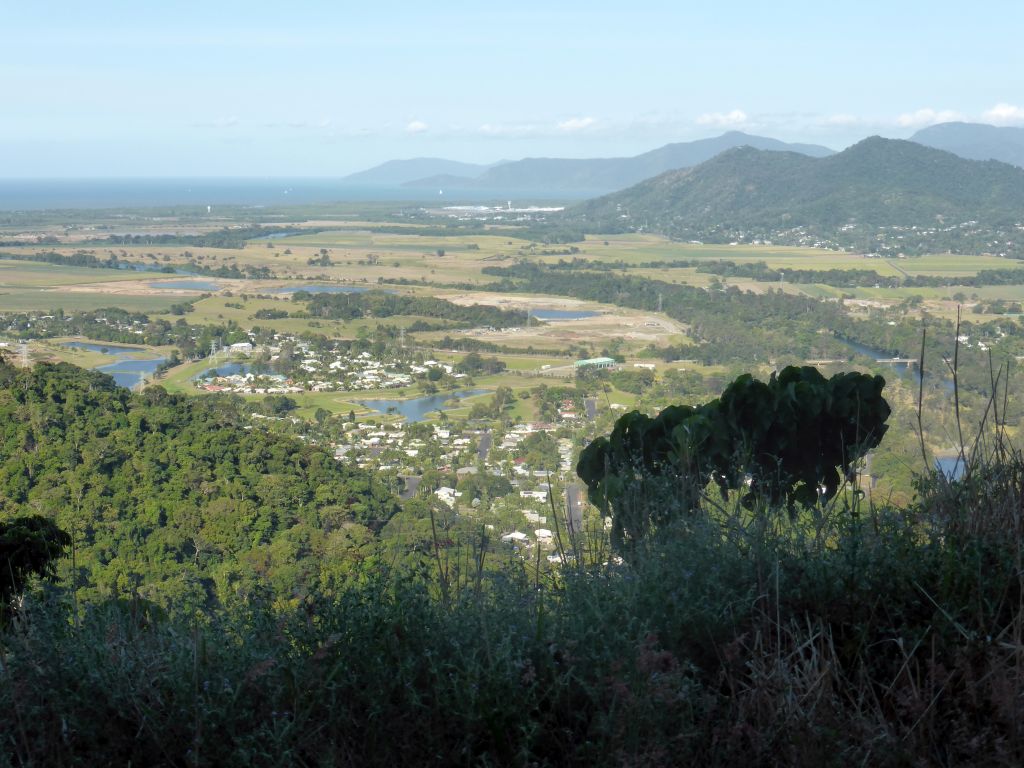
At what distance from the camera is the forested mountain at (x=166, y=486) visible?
21.9 feet

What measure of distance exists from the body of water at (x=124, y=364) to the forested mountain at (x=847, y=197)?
2699cm

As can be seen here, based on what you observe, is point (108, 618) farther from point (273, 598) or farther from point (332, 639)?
point (332, 639)

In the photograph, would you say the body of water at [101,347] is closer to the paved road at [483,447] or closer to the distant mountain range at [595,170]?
the paved road at [483,447]

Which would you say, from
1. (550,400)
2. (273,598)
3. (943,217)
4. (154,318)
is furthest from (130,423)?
(943,217)

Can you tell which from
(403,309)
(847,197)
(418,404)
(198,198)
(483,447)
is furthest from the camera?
(198,198)

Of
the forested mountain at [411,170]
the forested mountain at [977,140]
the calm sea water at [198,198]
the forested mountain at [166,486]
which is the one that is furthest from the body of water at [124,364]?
the forested mountain at [411,170]

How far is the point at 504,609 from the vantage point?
1966 millimetres

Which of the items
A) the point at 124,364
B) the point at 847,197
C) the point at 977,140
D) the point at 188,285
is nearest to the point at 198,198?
the point at 977,140

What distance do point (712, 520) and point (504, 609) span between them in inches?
24.3

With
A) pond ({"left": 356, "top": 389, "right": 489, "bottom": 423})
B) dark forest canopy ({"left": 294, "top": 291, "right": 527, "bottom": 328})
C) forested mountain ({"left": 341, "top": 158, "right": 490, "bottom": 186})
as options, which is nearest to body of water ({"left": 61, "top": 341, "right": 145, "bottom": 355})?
pond ({"left": 356, "top": 389, "right": 489, "bottom": 423})

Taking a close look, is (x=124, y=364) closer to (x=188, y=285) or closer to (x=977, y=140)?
(x=188, y=285)

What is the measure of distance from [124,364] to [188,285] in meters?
13.7

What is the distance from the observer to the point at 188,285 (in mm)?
31188

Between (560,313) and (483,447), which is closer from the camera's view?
(483,447)
